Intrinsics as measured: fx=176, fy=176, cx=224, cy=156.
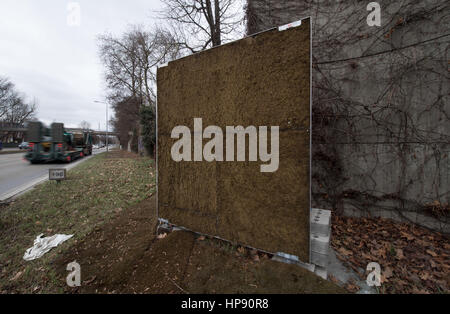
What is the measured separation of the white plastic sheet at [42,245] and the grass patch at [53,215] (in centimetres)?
10

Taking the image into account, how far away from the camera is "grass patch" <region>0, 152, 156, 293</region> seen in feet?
8.21

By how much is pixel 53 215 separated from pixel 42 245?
1.47 m

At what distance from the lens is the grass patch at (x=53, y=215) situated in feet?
8.21

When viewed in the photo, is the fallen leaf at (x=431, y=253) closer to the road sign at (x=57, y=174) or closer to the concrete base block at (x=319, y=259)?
→ the concrete base block at (x=319, y=259)

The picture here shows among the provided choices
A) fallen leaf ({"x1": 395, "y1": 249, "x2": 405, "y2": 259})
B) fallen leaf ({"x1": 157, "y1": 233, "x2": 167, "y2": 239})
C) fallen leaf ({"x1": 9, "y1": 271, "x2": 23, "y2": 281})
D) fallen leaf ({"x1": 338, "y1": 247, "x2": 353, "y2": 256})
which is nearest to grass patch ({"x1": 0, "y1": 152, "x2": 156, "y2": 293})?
fallen leaf ({"x1": 9, "y1": 271, "x2": 23, "y2": 281})

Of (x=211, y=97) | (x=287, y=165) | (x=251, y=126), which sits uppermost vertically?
(x=211, y=97)

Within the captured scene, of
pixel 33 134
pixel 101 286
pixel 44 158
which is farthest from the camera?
pixel 44 158

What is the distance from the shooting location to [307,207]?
6.81 feet

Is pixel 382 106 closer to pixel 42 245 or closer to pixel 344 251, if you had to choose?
pixel 344 251

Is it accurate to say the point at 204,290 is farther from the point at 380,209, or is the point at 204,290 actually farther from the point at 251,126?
the point at 380,209

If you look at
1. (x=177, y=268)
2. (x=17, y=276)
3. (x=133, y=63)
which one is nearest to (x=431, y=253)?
(x=177, y=268)

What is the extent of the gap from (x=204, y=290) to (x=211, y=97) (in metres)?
2.55

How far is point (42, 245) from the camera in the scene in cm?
317

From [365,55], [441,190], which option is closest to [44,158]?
[365,55]
